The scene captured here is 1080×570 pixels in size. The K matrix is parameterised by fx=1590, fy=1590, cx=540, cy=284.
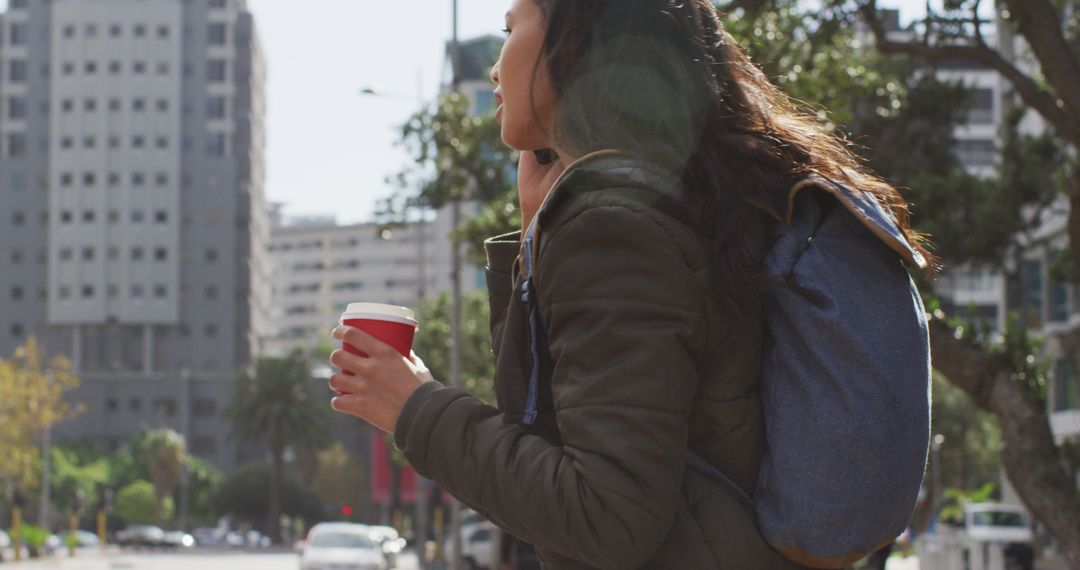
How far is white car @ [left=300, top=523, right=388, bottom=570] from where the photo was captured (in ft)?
99.1

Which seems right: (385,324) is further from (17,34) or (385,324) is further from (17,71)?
(17,34)

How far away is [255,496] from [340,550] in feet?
227

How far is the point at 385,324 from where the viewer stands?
217 cm

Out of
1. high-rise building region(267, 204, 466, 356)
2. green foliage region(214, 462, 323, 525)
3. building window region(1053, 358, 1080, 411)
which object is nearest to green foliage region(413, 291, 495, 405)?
building window region(1053, 358, 1080, 411)

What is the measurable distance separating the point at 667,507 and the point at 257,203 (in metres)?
127

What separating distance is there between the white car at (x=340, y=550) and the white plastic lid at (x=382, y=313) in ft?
93.2

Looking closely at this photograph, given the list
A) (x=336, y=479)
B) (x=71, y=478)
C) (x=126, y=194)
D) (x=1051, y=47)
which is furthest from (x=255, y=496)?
(x=1051, y=47)

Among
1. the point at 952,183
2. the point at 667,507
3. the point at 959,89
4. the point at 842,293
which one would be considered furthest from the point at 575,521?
the point at 959,89

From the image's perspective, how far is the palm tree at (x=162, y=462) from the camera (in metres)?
96.7

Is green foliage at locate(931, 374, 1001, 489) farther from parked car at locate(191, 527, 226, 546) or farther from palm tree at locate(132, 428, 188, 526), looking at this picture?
palm tree at locate(132, 428, 188, 526)

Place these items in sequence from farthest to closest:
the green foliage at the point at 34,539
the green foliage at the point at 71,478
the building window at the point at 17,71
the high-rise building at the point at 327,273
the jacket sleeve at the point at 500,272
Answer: the high-rise building at the point at 327,273
the building window at the point at 17,71
the green foliage at the point at 71,478
the green foliage at the point at 34,539
the jacket sleeve at the point at 500,272

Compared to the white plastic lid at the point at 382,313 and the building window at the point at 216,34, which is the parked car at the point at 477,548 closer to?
the white plastic lid at the point at 382,313

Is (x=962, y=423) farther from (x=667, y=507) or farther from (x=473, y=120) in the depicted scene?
(x=667, y=507)

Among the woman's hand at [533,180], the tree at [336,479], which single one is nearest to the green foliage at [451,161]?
the woman's hand at [533,180]
